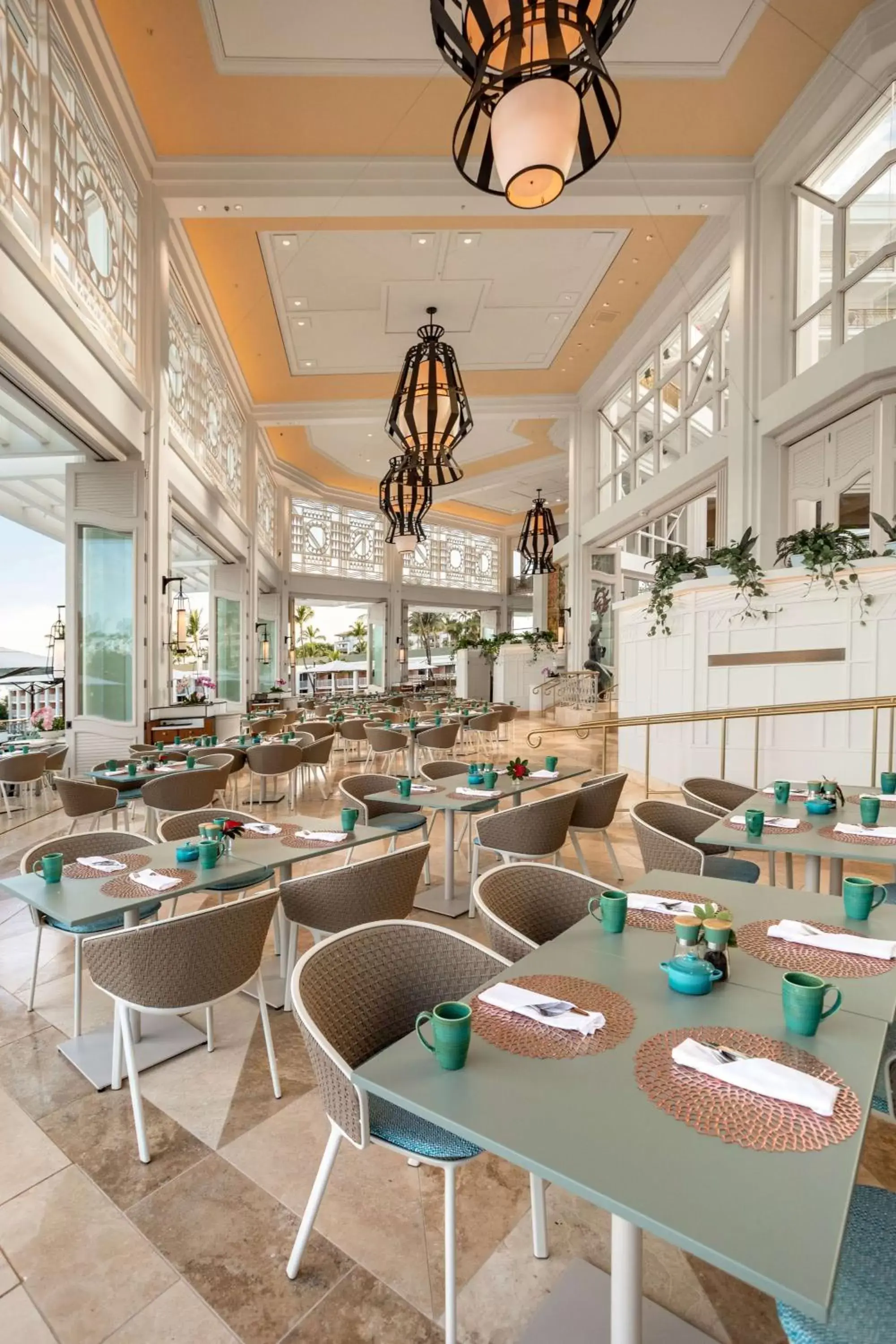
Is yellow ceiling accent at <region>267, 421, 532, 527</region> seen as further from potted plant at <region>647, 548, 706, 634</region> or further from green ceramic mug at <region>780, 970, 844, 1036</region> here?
green ceramic mug at <region>780, 970, 844, 1036</region>

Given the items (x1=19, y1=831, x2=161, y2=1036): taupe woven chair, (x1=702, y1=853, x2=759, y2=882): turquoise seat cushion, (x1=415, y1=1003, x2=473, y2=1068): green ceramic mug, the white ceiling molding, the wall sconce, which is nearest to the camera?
(x1=415, y1=1003, x2=473, y2=1068): green ceramic mug

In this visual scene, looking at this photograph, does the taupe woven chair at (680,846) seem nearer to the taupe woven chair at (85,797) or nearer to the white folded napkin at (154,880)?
the white folded napkin at (154,880)

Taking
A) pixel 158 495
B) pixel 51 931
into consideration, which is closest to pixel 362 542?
pixel 158 495

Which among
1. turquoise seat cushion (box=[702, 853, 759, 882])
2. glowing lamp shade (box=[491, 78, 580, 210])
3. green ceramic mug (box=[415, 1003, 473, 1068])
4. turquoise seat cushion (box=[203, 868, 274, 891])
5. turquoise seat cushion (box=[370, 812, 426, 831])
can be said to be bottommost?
turquoise seat cushion (box=[370, 812, 426, 831])

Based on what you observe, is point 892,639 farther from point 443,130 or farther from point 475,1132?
point 443,130

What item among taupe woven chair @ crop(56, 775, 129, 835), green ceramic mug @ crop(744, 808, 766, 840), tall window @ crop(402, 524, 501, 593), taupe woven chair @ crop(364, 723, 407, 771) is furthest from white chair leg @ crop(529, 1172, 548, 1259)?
tall window @ crop(402, 524, 501, 593)

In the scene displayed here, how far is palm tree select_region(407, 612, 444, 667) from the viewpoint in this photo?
3016 centimetres

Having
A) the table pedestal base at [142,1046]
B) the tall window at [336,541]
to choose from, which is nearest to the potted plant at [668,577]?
the table pedestal base at [142,1046]

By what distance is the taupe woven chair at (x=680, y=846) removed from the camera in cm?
306

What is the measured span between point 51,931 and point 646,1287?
352 cm

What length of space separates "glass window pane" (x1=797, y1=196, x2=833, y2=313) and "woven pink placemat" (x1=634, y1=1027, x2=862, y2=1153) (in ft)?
27.4

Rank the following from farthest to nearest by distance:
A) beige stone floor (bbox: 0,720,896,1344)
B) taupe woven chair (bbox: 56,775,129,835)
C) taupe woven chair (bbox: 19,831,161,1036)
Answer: taupe woven chair (bbox: 56,775,129,835) < taupe woven chair (bbox: 19,831,161,1036) < beige stone floor (bbox: 0,720,896,1344)

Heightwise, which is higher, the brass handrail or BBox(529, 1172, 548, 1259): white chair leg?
the brass handrail

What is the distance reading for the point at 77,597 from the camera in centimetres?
717
